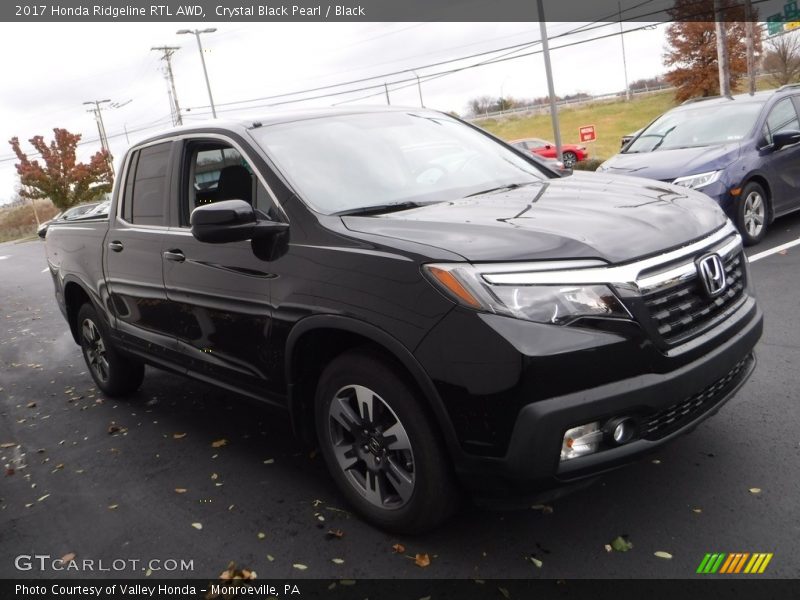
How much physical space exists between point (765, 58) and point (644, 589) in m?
57.8

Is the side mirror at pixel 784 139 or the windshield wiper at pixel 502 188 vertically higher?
the windshield wiper at pixel 502 188

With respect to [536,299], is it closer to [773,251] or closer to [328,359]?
[328,359]

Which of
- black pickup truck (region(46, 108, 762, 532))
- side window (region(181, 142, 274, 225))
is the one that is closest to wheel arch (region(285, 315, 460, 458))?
A: black pickup truck (region(46, 108, 762, 532))

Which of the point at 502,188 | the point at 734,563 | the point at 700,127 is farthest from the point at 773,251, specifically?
the point at 734,563

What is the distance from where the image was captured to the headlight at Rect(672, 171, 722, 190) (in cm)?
792

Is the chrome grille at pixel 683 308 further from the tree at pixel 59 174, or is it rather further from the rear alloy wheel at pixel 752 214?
the tree at pixel 59 174

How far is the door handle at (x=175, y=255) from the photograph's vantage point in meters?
4.04

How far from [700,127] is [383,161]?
6707 mm

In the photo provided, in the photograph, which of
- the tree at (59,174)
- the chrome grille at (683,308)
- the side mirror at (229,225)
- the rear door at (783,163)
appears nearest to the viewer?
the chrome grille at (683,308)

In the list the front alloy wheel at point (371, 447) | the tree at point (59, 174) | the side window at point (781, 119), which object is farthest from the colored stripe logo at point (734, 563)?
the tree at point (59, 174)

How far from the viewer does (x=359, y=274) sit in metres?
2.93

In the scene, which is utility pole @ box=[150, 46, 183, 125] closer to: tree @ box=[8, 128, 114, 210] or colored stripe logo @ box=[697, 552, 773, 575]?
tree @ box=[8, 128, 114, 210]

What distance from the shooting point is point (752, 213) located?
8344mm

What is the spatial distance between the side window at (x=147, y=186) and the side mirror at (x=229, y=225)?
47.7 inches
